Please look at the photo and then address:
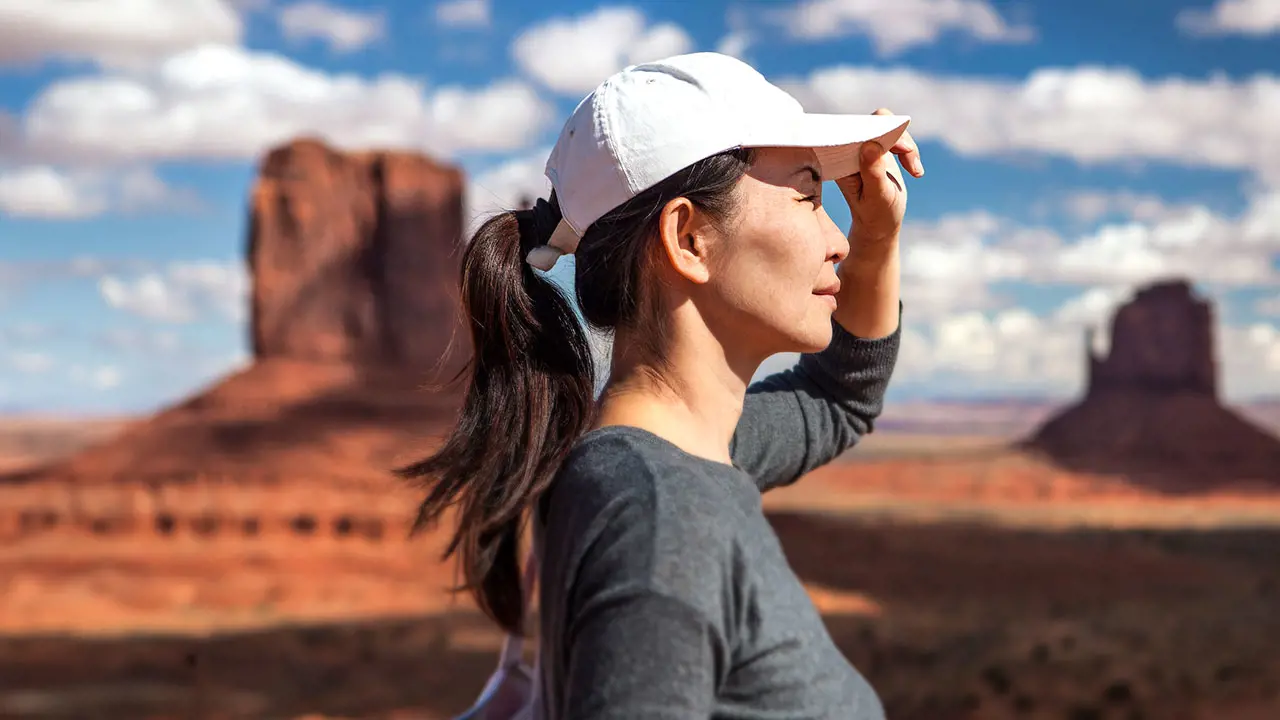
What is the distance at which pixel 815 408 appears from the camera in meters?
2.26

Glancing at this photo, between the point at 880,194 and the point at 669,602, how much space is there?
946mm

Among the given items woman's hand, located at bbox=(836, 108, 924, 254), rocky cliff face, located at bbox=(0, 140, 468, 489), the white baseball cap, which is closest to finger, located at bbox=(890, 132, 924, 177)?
woman's hand, located at bbox=(836, 108, 924, 254)

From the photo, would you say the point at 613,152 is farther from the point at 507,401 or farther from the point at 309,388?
the point at 309,388

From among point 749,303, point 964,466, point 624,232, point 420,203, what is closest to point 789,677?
point 749,303

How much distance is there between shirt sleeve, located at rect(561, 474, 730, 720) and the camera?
49.9 inches

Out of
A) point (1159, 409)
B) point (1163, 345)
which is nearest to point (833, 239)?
point (1159, 409)

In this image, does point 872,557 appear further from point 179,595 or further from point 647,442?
point 647,442

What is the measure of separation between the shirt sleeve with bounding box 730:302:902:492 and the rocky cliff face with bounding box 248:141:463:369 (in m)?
37.4

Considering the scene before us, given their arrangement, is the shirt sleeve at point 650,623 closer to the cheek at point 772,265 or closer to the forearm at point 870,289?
the cheek at point 772,265

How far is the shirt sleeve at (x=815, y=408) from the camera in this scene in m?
2.14

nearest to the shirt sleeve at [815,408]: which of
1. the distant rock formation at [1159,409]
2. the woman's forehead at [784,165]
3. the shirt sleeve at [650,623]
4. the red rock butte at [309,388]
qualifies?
the woman's forehead at [784,165]

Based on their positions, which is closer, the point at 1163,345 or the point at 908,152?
the point at 908,152

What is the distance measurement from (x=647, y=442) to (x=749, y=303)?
0.91 feet

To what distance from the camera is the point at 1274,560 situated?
89.0 feet
